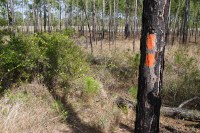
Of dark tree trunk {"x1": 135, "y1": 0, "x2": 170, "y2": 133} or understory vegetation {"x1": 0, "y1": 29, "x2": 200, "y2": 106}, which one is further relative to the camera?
understory vegetation {"x1": 0, "y1": 29, "x2": 200, "y2": 106}

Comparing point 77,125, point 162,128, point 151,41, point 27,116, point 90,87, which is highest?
point 151,41

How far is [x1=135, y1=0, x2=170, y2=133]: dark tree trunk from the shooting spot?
3303 mm

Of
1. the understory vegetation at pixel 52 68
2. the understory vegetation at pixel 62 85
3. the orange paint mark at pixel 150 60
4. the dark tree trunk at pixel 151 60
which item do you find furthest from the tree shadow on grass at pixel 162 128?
the orange paint mark at pixel 150 60

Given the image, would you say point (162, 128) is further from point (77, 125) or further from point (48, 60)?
point (48, 60)

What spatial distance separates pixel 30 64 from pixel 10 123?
2791 millimetres

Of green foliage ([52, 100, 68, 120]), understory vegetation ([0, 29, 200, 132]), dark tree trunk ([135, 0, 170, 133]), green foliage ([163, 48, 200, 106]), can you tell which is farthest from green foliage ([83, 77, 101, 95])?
dark tree trunk ([135, 0, 170, 133])

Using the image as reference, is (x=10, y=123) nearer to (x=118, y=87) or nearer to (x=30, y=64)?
(x=30, y=64)

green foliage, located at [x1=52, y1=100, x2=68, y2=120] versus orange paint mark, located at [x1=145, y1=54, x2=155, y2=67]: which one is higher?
orange paint mark, located at [x1=145, y1=54, x2=155, y2=67]

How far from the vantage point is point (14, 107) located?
16.0ft

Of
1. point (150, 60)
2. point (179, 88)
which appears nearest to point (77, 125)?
point (150, 60)

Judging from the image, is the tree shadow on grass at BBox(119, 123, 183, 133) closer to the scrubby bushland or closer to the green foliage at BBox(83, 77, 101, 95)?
the green foliage at BBox(83, 77, 101, 95)

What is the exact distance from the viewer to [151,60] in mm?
3375

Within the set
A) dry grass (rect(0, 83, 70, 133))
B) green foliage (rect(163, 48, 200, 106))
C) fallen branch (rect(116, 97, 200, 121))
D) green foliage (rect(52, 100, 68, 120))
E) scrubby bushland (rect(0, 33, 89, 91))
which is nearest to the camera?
dry grass (rect(0, 83, 70, 133))

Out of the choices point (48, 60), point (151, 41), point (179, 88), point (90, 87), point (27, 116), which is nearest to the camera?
point (151, 41)
